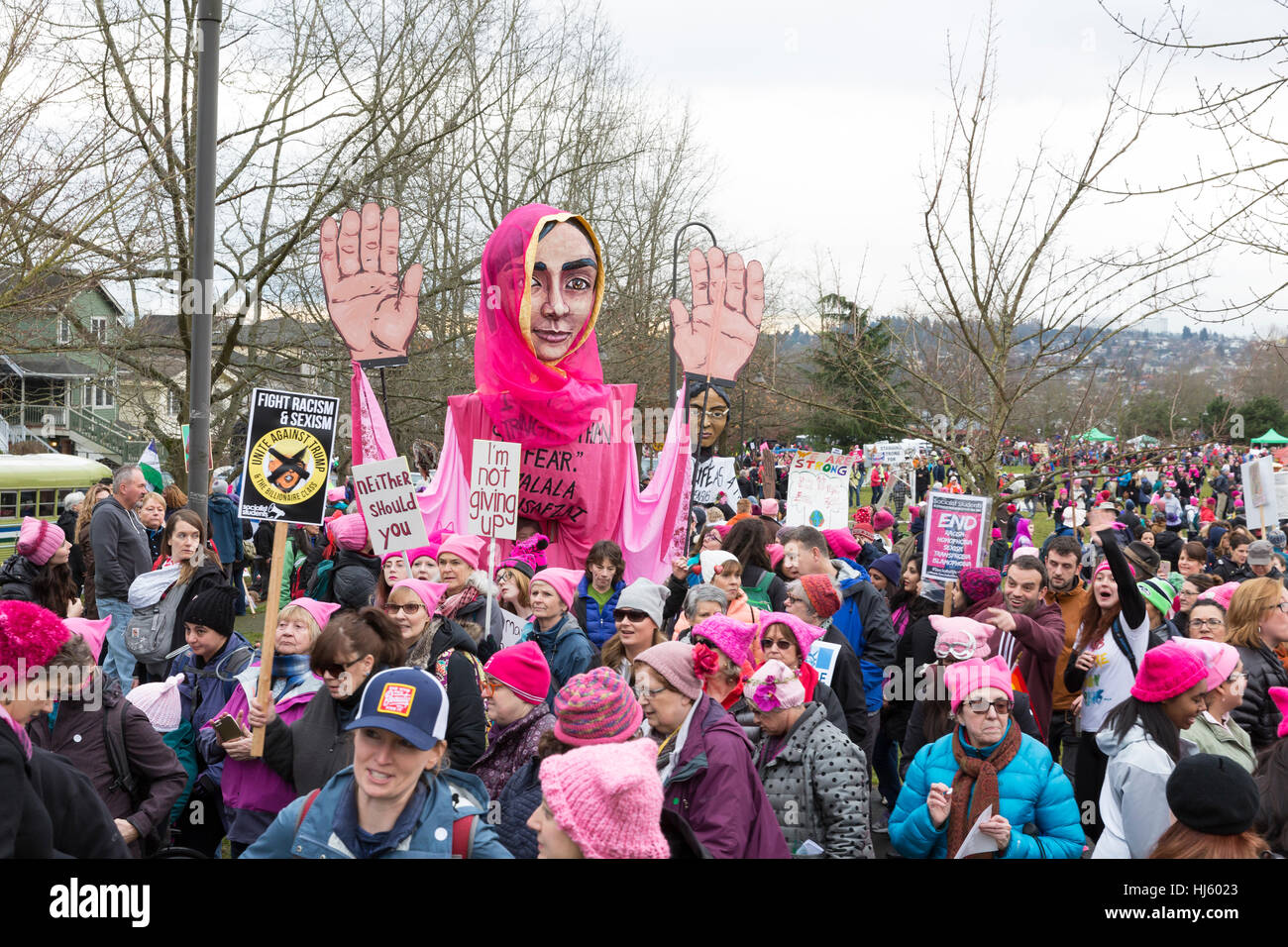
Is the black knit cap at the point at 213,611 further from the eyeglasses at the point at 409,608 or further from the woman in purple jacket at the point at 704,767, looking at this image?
the woman in purple jacket at the point at 704,767

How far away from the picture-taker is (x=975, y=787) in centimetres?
437

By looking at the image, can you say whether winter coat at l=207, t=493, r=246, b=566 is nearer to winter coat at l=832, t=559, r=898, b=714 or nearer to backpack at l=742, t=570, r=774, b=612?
backpack at l=742, t=570, r=774, b=612

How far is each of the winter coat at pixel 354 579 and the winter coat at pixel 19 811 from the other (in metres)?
3.82

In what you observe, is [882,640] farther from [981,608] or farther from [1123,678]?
[1123,678]

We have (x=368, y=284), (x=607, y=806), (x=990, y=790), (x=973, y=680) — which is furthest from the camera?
(x=368, y=284)

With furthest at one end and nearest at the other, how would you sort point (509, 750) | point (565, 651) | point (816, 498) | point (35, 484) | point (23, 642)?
point (35, 484) < point (816, 498) < point (565, 651) < point (509, 750) < point (23, 642)

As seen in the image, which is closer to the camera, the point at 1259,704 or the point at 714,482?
the point at 1259,704

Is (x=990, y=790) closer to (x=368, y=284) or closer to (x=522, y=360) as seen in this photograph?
(x=522, y=360)

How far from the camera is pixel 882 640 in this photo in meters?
7.22

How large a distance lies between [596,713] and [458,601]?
2835 millimetres

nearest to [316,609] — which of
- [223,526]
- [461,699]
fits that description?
[461,699]

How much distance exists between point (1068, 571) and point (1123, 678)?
797 mm

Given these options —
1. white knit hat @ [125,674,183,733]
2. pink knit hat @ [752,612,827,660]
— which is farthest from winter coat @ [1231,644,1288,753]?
white knit hat @ [125,674,183,733]

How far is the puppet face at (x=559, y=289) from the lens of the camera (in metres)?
10.1
